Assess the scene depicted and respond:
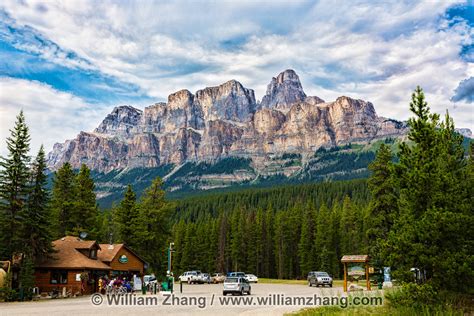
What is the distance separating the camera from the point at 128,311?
975 inches

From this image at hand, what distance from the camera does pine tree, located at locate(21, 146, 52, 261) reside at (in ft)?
127

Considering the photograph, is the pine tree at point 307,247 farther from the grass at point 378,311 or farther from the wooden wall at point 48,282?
the grass at point 378,311

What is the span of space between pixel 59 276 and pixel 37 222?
19.8 ft

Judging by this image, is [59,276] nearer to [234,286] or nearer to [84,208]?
[84,208]

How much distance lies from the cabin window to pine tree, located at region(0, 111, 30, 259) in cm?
486

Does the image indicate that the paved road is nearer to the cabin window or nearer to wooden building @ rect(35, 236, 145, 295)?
wooden building @ rect(35, 236, 145, 295)

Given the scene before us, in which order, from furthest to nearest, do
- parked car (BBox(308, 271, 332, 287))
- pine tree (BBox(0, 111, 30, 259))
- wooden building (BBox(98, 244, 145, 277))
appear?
1. parked car (BBox(308, 271, 332, 287))
2. wooden building (BBox(98, 244, 145, 277))
3. pine tree (BBox(0, 111, 30, 259))

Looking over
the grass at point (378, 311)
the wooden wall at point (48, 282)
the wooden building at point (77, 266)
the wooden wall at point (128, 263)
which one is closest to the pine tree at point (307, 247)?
the wooden wall at point (128, 263)

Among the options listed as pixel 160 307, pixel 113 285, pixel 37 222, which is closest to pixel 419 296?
pixel 160 307

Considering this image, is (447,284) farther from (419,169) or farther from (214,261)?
(214,261)

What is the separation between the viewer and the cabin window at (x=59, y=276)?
137 feet

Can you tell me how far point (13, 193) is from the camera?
38.0m

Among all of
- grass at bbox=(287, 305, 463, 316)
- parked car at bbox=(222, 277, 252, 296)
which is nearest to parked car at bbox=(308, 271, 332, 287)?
parked car at bbox=(222, 277, 252, 296)

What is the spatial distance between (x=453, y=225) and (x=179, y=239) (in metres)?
91.1
